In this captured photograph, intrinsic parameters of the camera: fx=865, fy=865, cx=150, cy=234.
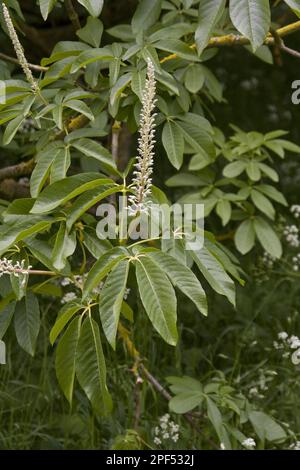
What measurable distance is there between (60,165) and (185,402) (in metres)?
0.76

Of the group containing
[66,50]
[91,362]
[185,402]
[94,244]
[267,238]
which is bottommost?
[185,402]

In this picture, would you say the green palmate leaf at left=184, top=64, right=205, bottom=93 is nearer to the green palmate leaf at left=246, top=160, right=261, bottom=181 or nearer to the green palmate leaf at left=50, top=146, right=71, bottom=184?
the green palmate leaf at left=246, top=160, right=261, bottom=181

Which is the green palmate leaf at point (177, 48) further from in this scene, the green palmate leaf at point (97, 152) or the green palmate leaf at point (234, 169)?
the green palmate leaf at point (234, 169)

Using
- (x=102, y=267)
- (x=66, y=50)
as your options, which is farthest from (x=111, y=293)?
(x=66, y=50)

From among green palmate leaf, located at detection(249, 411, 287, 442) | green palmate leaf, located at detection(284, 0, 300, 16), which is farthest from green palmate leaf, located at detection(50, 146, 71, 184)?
green palmate leaf, located at detection(249, 411, 287, 442)

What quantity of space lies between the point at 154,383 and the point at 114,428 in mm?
229

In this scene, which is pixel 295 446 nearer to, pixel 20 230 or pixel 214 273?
pixel 214 273

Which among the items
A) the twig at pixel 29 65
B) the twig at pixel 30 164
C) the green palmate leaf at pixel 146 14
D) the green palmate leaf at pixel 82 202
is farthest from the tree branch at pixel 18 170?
the green palmate leaf at pixel 82 202

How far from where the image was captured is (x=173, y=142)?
1.90 metres

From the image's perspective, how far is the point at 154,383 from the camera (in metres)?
2.22

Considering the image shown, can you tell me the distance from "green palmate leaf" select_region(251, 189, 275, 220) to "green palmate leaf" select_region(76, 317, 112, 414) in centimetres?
108

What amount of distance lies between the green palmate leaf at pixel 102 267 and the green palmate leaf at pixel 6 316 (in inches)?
14.6
